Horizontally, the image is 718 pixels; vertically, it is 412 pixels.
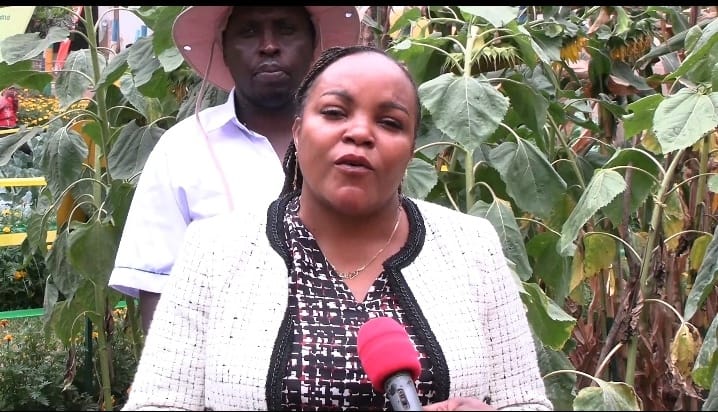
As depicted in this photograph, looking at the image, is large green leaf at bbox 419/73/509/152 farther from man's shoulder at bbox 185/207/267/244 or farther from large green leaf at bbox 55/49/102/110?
large green leaf at bbox 55/49/102/110

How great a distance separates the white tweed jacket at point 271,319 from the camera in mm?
1386

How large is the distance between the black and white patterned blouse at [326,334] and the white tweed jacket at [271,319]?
0.02 m

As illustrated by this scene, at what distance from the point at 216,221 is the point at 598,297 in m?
2.22

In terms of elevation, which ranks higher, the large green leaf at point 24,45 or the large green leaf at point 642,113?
the large green leaf at point 24,45

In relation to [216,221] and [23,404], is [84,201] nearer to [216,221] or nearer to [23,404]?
[23,404]

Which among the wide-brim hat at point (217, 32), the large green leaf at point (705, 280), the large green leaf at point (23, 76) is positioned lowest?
the large green leaf at point (705, 280)

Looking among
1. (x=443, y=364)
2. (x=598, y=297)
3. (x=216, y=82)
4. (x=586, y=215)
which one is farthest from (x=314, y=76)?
(x=598, y=297)

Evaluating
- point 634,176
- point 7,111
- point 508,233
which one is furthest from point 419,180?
point 7,111

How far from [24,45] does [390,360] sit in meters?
2.21

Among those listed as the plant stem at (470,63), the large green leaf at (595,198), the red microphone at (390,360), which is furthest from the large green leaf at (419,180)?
the red microphone at (390,360)

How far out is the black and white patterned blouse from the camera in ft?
4.44

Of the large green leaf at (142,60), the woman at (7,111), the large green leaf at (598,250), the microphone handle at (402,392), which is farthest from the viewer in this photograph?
the woman at (7,111)

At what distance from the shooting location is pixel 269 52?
1926mm

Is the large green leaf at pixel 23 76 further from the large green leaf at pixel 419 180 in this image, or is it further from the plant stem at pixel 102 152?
the large green leaf at pixel 419 180
